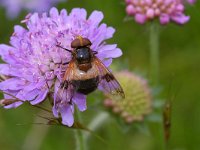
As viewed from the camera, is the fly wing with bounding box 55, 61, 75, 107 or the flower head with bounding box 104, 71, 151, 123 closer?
the fly wing with bounding box 55, 61, 75, 107

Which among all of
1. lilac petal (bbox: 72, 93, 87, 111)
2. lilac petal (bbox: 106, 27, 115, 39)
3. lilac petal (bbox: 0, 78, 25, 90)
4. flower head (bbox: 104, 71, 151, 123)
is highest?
lilac petal (bbox: 106, 27, 115, 39)

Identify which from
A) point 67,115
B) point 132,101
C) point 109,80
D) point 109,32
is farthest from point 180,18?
point 67,115

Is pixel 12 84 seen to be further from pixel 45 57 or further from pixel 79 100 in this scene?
pixel 79 100

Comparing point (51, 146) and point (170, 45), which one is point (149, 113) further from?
point (170, 45)

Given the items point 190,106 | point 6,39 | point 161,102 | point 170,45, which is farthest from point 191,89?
point 6,39

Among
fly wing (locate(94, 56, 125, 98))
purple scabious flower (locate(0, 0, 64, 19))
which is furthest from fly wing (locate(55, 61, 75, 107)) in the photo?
purple scabious flower (locate(0, 0, 64, 19))

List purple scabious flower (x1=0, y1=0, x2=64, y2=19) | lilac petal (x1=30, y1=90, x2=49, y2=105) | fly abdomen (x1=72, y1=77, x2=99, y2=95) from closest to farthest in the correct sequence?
fly abdomen (x1=72, y1=77, x2=99, y2=95) < lilac petal (x1=30, y1=90, x2=49, y2=105) < purple scabious flower (x1=0, y1=0, x2=64, y2=19)

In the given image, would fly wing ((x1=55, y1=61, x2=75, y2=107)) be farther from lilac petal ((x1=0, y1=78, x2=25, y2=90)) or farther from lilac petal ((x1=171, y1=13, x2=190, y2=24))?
lilac petal ((x1=171, y1=13, x2=190, y2=24))

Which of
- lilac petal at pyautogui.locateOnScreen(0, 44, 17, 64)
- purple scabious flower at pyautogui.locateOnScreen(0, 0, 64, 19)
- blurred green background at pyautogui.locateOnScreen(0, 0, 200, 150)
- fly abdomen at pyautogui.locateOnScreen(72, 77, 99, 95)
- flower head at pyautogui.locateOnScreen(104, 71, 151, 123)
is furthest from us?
purple scabious flower at pyautogui.locateOnScreen(0, 0, 64, 19)
